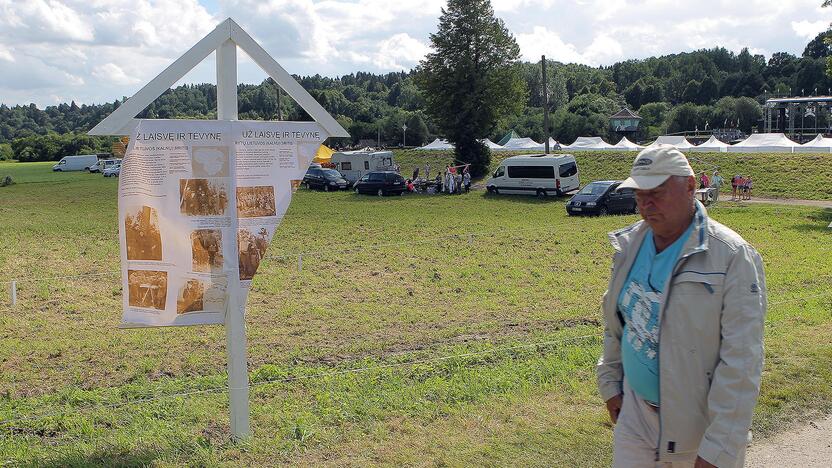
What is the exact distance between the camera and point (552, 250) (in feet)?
62.5

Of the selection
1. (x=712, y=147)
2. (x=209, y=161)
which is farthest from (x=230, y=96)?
(x=712, y=147)

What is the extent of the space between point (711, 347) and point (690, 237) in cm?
47

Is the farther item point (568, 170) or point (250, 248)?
point (568, 170)

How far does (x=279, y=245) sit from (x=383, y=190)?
21610 mm

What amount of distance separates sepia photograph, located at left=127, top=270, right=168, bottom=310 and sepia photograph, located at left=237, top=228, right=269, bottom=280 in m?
0.58

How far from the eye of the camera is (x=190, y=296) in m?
5.59

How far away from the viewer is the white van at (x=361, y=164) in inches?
1933

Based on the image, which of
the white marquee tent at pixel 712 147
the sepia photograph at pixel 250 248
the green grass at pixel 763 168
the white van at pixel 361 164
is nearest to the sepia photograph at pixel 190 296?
the sepia photograph at pixel 250 248

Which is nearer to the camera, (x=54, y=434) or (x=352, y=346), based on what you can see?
(x=54, y=434)

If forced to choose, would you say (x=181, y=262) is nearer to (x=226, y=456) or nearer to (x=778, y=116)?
(x=226, y=456)

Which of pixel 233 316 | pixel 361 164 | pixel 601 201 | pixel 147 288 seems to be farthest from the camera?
pixel 361 164

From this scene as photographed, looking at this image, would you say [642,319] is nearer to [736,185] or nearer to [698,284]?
[698,284]

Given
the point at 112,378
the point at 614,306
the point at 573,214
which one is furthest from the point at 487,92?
the point at 614,306

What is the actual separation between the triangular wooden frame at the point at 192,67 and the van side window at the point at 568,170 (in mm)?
33655
